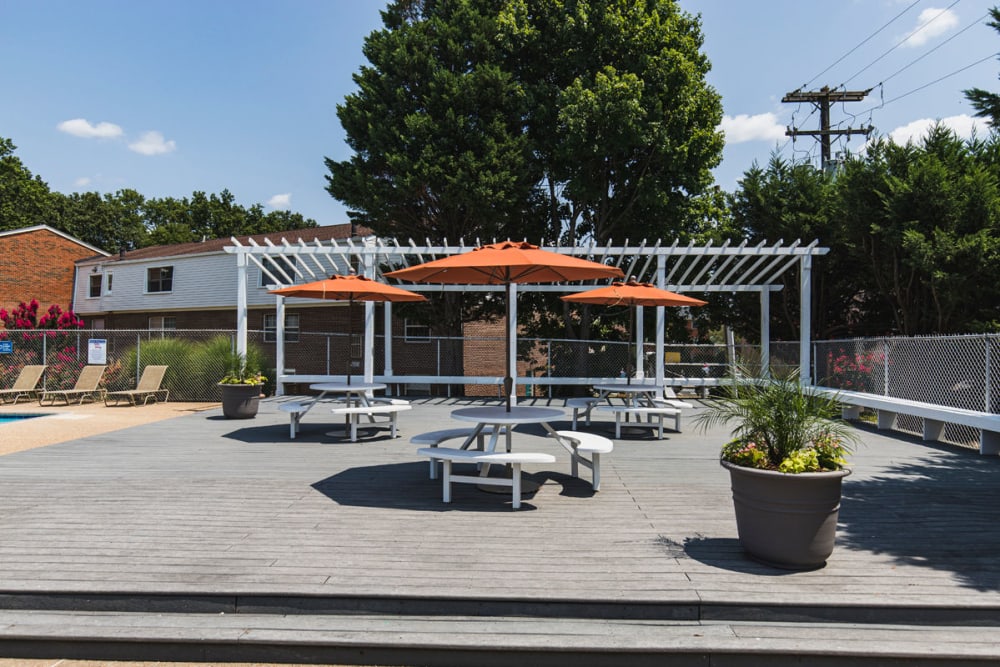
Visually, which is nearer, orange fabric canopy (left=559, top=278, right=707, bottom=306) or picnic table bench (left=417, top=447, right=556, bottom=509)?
picnic table bench (left=417, top=447, right=556, bottom=509)

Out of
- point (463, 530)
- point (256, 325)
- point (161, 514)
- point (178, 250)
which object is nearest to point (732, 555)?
point (463, 530)

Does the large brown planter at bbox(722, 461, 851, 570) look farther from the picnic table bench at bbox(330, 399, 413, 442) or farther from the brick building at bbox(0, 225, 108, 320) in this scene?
the brick building at bbox(0, 225, 108, 320)

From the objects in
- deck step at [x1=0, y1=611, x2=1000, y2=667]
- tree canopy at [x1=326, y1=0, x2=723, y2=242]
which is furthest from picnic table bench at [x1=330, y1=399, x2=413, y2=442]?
tree canopy at [x1=326, y1=0, x2=723, y2=242]

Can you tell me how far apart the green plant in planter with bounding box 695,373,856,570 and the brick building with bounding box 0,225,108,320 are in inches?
1375

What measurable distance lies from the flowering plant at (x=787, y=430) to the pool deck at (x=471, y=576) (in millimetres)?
672

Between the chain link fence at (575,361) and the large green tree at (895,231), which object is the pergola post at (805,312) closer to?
the chain link fence at (575,361)

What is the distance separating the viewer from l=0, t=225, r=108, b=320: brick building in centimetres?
2922

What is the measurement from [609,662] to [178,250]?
33.1 meters

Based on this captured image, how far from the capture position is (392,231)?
60.7 ft

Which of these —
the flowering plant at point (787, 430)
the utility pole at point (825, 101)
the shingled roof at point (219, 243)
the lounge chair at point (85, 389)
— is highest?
the utility pole at point (825, 101)

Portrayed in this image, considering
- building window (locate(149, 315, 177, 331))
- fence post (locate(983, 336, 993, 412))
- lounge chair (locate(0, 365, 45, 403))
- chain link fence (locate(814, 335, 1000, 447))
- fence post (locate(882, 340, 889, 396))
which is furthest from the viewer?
building window (locate(149, 315, 177, 331))

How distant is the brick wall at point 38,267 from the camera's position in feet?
95.9

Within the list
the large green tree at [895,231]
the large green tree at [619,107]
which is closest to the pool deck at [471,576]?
the large green tree at [895,231]

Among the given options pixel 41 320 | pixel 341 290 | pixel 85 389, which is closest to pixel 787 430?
pixel 341 290
